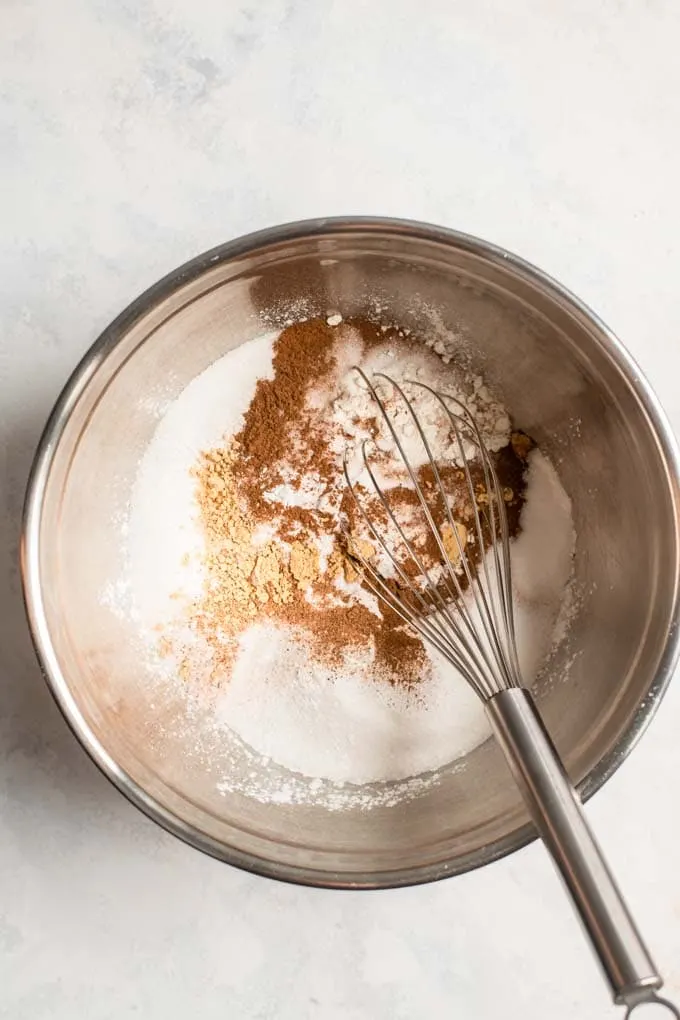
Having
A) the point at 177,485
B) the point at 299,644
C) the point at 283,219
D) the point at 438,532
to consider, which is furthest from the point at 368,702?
the point at 283,219

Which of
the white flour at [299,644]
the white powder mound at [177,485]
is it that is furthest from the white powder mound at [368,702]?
the white powder mound at [177,485]

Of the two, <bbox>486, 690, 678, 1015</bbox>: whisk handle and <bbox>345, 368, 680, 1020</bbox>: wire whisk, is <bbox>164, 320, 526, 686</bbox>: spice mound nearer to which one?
<bbox>345, 368, 680, 1020</bbox>: wire whisk

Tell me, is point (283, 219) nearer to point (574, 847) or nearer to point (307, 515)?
point (307, 515)

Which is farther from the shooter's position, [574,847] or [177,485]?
[177,485]

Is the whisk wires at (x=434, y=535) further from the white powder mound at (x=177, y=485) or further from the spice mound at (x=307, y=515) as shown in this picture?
the white powder mound at (x=177, y=485)

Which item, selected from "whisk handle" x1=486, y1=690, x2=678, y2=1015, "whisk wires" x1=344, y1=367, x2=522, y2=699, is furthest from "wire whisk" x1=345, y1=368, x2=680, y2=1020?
"whisk handle" x1=486, y1=690, x2=678, y2=1015

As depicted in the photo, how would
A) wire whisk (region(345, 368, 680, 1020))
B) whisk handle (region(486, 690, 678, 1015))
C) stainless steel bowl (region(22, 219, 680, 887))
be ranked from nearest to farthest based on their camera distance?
Result: whisk handle (region(486, 690, 678, 1015)) → stainless steel bowl (region(22, 219, 680, 887)) → wire whisk (region(345, 368, 680, 1020))
